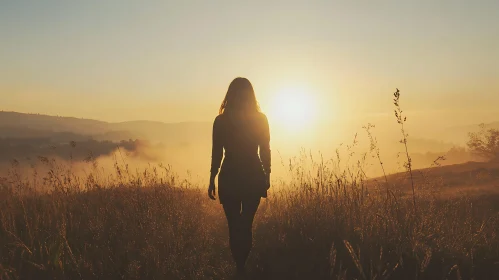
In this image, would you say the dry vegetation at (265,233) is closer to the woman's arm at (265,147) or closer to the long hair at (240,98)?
the woman's arm at (265,147)

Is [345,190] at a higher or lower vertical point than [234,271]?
higher

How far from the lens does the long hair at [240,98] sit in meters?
4.43

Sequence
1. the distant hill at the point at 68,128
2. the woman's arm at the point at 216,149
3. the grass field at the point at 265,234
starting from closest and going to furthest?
1. the grass field at the point at 265,234
2. the woman's arm at the point at 216,149
3. the distant hill at the point at 68,128

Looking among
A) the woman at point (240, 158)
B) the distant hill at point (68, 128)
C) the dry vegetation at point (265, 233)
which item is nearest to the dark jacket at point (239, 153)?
the woman at point (240, 158)

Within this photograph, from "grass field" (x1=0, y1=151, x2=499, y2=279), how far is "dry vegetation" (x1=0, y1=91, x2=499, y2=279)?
0.02m

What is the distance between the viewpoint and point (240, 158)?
14.7 ft

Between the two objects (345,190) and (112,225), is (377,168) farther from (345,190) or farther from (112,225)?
(112,225)

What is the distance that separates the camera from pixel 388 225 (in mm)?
4988

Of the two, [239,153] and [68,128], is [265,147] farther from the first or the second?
[68,128]

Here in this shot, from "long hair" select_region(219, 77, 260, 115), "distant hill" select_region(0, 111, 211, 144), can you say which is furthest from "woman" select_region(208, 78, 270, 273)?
"distant hill" select_region(0, 111, 211, 144)

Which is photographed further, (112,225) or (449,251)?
(112,225)

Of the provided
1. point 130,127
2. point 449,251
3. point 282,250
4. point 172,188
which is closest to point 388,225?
point 449,251

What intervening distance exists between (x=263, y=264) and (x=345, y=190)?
1806mm

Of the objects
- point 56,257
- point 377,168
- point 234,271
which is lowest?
point 234,271
